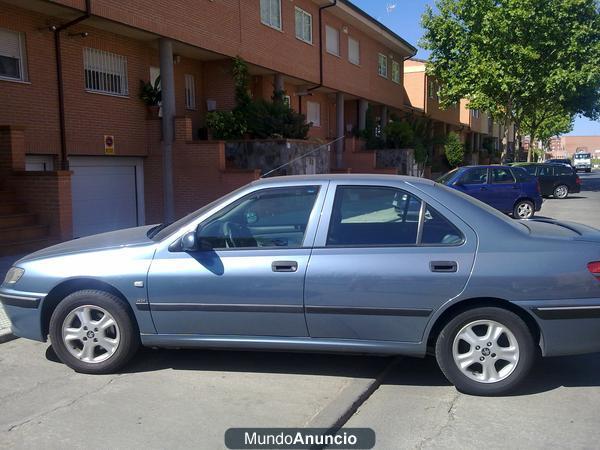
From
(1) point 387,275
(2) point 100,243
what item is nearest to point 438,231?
(1) point 387,275

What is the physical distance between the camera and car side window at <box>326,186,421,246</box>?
422cm

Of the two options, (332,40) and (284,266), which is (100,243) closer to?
(284,266)

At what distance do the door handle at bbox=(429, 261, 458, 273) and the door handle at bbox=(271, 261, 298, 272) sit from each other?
986 mm

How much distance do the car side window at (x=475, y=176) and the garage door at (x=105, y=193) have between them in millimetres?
8938

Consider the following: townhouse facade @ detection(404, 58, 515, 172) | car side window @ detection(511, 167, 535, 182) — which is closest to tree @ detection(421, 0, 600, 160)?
townhouse facade @ detection(404, 58, 515, 172)

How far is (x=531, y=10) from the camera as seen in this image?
24.5 metres

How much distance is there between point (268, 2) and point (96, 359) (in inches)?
600

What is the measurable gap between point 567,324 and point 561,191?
74.1 ft

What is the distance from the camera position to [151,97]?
539 inches

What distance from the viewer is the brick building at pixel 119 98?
998cm

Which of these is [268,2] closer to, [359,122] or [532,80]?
[359,122]

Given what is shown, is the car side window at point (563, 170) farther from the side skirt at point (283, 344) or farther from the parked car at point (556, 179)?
the side skirt at point (283, 344)

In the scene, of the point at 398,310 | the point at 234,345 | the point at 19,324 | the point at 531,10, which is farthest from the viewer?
the point at 531,10

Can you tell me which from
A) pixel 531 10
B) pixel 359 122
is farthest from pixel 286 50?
pixel 531 10
